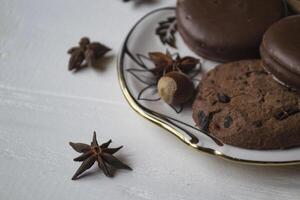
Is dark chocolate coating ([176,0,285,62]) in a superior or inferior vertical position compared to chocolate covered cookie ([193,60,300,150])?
superior

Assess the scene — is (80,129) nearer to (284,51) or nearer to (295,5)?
(284,51)

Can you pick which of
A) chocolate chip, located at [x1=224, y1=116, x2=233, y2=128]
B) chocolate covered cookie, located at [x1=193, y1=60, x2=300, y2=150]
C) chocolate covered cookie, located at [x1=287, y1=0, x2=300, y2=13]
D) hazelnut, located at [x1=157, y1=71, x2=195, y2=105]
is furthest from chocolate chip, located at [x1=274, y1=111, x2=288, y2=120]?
chocolate covered cookie, located at [x1=287, y1=0, x2=300, y2=13]

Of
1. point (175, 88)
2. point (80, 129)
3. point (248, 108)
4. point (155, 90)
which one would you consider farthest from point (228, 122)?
point (80, 129)

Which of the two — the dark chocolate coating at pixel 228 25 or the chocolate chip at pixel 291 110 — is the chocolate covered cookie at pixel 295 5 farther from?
the chocolate chip at pixel 291 110

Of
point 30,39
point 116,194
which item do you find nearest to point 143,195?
point 116,194

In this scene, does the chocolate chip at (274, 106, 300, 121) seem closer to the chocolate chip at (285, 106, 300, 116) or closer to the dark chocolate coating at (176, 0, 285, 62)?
the chocolate chip at (285, 106, 300, 116)
